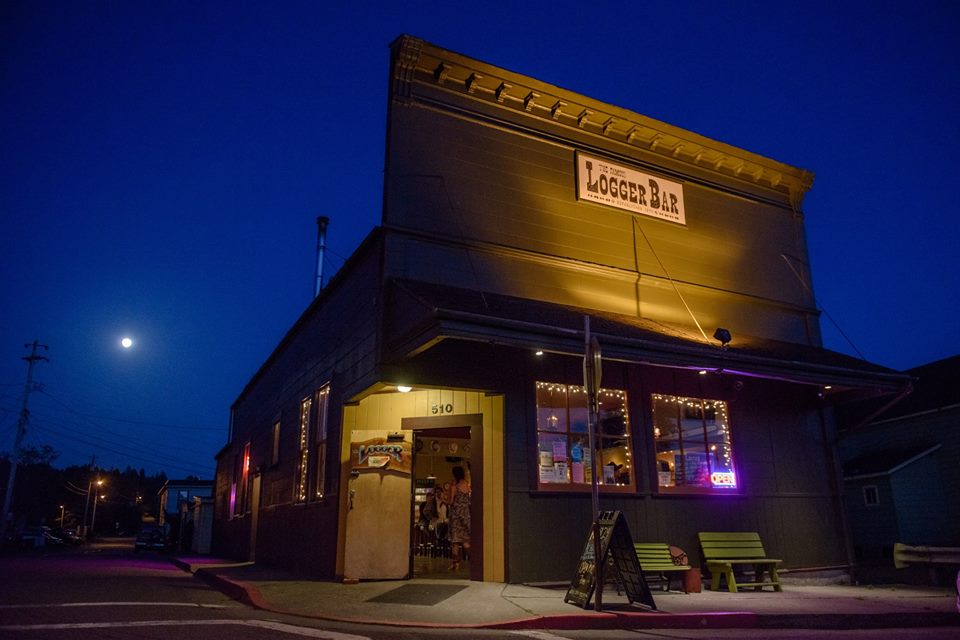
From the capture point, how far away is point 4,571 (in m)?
15.0

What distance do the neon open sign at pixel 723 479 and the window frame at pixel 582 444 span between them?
1707mm

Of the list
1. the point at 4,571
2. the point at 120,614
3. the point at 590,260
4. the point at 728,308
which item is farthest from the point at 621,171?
the point at 4,571

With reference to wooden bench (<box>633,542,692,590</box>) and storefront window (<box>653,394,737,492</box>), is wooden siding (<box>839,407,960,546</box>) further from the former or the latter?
wooden bench (<box>633,542,692,590</box>)

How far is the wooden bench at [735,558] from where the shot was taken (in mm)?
10468

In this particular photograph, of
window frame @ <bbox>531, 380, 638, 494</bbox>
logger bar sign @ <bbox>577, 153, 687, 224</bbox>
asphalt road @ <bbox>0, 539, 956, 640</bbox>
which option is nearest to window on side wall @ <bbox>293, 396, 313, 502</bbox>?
asphalt road @ <bbox>0, 539, 956, 640</bbox>

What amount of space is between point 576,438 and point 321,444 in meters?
5.34

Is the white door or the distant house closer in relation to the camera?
the white door

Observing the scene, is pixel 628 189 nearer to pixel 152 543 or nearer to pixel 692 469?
pixel 692 469

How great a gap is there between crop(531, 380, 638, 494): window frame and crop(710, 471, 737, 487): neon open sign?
5.60 ft

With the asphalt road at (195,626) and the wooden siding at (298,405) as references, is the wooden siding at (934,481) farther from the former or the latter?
the wooden siding at (298,405)

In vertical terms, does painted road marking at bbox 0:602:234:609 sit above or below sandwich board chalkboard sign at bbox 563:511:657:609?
below

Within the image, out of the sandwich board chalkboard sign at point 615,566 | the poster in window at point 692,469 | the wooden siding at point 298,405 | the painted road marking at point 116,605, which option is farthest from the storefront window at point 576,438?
the painted road marking at point 116,605

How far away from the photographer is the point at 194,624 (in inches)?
271

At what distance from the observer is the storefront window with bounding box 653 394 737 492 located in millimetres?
11625
